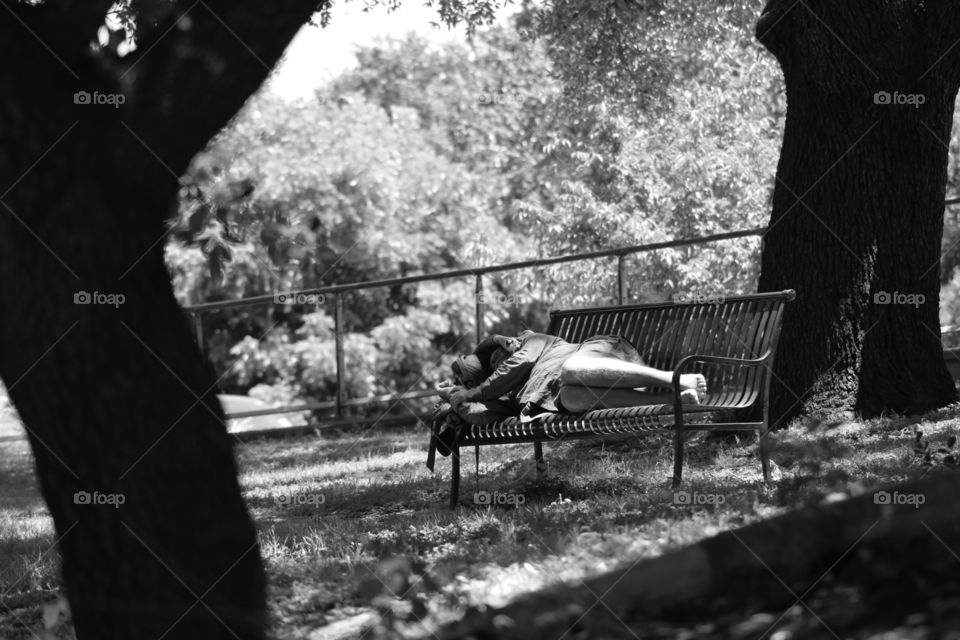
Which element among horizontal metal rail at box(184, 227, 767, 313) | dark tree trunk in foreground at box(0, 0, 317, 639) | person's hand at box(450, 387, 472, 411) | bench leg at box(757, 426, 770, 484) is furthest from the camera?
horizontal metal rail at box(184, 227, 767, 313)

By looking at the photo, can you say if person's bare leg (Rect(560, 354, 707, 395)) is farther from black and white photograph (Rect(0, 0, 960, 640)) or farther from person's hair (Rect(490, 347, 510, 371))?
person's hair (Rect(490, 347, 510, 371))

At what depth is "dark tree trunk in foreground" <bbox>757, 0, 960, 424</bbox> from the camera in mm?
7531

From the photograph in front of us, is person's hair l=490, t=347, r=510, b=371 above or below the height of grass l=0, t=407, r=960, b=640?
above

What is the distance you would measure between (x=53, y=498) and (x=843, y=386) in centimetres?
541

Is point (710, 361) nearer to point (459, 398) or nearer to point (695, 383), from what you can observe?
point (695, 383)

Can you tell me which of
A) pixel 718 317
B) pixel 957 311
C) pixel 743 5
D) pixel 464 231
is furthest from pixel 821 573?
pixel 464 231

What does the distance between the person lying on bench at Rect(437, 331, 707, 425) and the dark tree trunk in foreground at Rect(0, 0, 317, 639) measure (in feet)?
9.98

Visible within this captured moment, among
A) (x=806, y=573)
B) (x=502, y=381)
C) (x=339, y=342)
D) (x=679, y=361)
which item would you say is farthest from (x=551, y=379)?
(x=339, y=342)

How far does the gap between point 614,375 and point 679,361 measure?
500mm

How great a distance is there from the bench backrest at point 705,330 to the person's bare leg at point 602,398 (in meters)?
0.37

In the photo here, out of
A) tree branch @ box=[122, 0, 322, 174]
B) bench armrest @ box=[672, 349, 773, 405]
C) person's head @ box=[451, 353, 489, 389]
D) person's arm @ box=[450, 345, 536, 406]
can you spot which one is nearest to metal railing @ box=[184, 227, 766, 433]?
person's head @ box=[451, 353, 489, 389]

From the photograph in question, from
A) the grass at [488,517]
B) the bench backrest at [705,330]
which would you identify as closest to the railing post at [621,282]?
the grass at [488,517]

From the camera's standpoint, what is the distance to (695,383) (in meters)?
6.00

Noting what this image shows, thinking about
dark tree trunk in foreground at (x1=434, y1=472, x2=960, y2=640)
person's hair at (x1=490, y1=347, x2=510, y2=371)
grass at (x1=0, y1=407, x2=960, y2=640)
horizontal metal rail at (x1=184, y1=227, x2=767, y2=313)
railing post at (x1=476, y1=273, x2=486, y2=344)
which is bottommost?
grass at (x1=0, y1=407, x2=960, y2=640)
